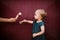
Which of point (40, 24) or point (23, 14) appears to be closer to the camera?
point (40, 24)

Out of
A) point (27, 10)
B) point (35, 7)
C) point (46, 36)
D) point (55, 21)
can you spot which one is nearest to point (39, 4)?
point (35, 7)

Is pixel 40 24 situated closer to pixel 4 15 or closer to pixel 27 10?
pixel 27 10

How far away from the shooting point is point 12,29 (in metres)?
2.18

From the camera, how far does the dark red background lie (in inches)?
85.2

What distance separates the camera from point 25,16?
219 centimetres

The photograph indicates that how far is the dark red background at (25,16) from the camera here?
7.10 ft

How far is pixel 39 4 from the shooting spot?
7.26ft

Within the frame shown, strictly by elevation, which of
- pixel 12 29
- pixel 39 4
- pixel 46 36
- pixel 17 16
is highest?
pixel 39 4

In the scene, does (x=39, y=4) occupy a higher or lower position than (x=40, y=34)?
higher

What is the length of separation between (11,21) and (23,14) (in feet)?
0.72

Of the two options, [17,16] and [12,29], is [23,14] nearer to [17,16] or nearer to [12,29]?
[17,16]

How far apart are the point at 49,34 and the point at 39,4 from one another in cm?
50

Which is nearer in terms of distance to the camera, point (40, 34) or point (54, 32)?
point (40, 34)

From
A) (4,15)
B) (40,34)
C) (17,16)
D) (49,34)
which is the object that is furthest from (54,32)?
(4,15)
